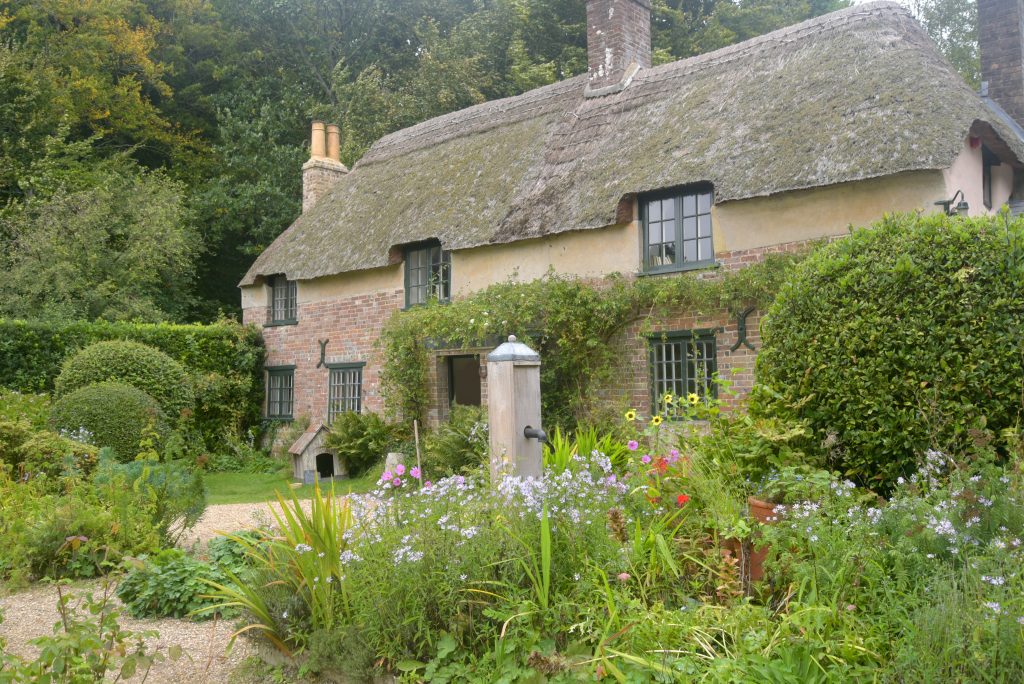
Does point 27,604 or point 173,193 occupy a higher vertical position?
point 173,193

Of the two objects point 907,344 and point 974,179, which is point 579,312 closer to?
point 974,179

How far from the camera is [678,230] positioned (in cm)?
1062

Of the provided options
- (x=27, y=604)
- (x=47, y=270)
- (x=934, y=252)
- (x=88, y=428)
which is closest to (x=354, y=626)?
(x=27, y=604)

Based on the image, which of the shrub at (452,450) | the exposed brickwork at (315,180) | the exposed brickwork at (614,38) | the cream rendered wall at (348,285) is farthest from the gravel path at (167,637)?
the exposed brickwork at (315,180)

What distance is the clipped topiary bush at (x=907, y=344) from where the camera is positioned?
4.49 m

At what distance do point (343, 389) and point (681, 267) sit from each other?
7.49 meters

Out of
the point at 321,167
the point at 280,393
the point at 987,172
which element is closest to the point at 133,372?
the point at 280,393

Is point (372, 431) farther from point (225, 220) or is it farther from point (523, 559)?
point (225, 220)

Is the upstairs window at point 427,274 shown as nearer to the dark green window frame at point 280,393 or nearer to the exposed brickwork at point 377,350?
the exposed brickwork at point 377,350

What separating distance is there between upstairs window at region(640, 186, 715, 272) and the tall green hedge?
912 centimetres

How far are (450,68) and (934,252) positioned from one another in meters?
19.5

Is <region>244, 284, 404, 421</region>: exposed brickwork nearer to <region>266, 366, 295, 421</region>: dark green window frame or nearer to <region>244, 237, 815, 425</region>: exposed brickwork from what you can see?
<region>244, 237, 815, 425</region>: exposed brickwork

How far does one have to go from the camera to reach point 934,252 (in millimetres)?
4734

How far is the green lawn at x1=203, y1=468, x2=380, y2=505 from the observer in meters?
11.1
